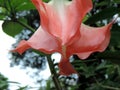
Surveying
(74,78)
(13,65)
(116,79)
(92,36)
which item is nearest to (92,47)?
(92,36)

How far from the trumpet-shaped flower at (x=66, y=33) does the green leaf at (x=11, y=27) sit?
19.4 inches

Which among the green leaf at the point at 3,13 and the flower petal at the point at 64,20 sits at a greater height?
the green leaf at the point at 3,13

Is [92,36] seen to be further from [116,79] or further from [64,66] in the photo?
[116,79]


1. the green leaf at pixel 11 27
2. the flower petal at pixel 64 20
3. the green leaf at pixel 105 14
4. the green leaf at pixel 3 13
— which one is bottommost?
the flower petal at pixel 64 20

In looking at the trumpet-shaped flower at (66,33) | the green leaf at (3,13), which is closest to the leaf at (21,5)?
the green leaf at (3,13)

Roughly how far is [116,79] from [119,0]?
0.76 meters

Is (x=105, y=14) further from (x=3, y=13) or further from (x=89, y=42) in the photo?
(x=89, y=42)

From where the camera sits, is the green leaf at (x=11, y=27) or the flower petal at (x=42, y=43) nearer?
the flower petal at (x=42, y=43)

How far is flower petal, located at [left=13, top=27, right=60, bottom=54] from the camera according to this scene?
2.06 feet

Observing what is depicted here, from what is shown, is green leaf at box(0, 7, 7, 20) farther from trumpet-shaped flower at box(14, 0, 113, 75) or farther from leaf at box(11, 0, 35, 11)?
trumpet-shaped flower at box(14, 0, 113, 75)

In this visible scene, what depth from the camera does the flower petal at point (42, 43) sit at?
0.63 metres

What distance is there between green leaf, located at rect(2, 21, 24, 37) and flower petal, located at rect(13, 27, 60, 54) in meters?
0.49

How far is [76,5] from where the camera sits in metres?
0.63

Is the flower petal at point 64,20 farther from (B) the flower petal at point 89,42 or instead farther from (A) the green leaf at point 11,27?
(A) the green leaf at point 11,27
